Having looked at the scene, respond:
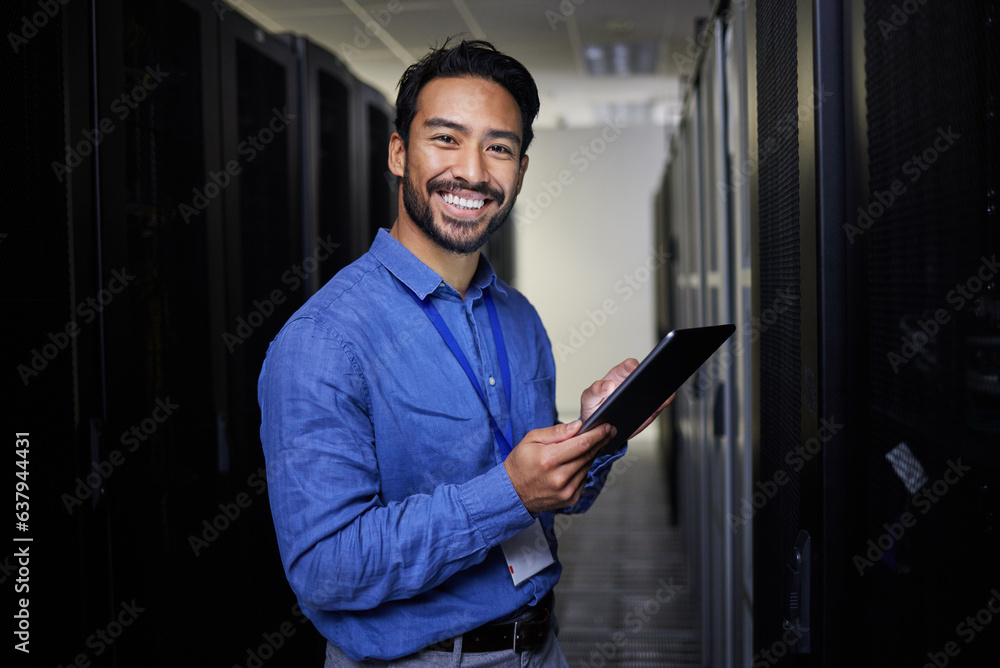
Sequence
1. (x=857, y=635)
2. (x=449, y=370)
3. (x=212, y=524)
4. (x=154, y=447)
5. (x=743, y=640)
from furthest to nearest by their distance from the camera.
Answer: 1. (x=212, y=524)
2. (x=743, y=640)
3. (x=154, y=447)
4. (x=449, y=370)
5. (x=857, y=635)

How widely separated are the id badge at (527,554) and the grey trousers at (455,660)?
4.3 inches

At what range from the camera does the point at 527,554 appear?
113cm

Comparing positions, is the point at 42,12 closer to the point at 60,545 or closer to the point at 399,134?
the point at 399,134

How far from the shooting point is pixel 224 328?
6.32ft

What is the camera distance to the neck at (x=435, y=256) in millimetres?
1207

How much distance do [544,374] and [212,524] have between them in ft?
3.15

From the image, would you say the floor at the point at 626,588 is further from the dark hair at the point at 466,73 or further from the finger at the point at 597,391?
the dark hair at the point at 466,73

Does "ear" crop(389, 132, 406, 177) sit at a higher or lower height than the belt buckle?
higher

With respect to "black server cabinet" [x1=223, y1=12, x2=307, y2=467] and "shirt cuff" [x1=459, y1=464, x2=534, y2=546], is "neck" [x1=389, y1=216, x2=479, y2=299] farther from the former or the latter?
"black server cabinet" [x1=223, y1=12, x2=307, y2=467]

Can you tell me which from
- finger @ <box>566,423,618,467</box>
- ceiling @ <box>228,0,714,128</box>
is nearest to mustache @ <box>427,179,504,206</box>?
finger @ <box>566,423,618,467</box>

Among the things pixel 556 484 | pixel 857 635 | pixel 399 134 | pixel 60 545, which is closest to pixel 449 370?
pixel 556 484

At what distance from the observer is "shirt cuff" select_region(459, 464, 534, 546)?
95cm

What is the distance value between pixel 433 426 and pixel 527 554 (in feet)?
0.76

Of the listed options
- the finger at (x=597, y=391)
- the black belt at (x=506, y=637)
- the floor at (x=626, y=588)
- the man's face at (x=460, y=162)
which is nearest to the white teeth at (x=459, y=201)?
the man's face at (x=460, y=162)
